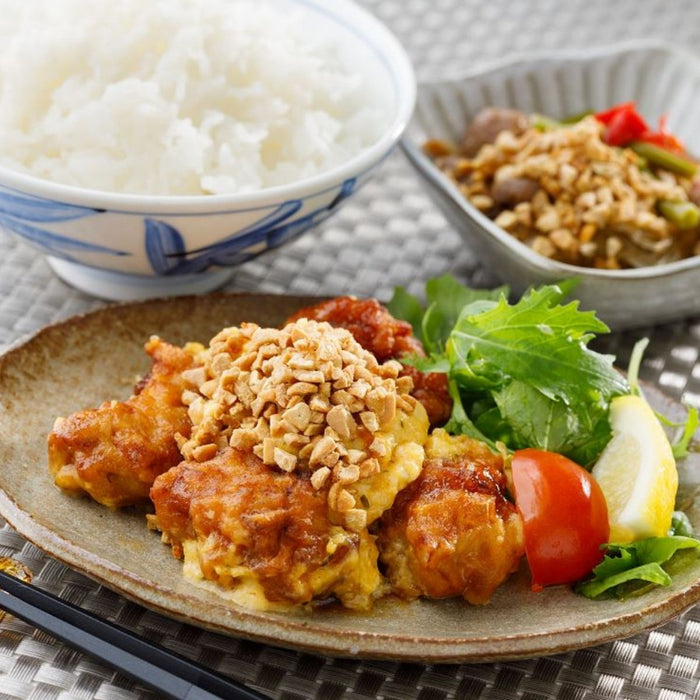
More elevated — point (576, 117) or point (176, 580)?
point (176, 580)

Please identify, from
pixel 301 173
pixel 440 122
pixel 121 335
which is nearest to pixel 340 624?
pixel 121 335

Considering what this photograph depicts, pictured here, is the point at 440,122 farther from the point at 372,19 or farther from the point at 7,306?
the point at 7,306

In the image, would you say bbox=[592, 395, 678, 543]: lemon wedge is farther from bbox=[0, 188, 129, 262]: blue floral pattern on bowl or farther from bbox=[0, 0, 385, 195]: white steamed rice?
bbox=[0, 188, 129, 262]: blue floral pattern on bowl

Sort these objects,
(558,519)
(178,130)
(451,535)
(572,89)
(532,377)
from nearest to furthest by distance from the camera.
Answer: (451,535), (558,519), (532,377), (178,130), (572,89)

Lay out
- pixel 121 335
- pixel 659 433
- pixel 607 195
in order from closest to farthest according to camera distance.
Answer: pixel 659 433 < pixel 121 335 < pixel 607 195

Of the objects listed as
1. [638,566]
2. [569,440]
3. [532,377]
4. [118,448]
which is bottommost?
[638,566]

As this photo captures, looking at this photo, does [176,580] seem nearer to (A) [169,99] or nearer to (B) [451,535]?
(B) [451,535]

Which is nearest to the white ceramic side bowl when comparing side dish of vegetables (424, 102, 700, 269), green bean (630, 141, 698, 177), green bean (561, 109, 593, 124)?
green bean (561, 109, 593, 124)

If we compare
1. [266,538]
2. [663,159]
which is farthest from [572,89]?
[266,538]
